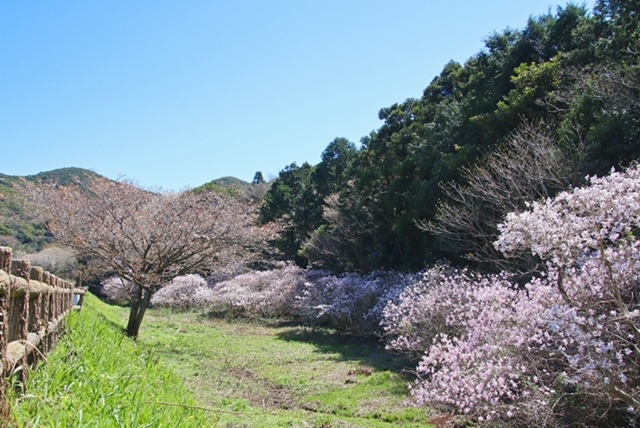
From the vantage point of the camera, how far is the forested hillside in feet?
36.1

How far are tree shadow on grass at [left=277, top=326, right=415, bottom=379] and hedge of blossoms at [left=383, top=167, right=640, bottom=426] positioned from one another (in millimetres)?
3052

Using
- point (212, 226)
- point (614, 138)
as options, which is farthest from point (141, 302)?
point (614, 138)

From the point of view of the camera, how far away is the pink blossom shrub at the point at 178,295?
2611 centimetres

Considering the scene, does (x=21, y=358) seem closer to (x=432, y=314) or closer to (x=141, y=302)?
(x=432, y=314)

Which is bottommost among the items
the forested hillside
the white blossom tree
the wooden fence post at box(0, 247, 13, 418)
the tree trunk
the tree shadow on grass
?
the tree shadow on grass

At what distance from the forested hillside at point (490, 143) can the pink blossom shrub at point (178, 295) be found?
6.81 meters

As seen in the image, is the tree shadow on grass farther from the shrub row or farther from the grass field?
the shrub row

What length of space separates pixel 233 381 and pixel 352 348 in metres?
6.13

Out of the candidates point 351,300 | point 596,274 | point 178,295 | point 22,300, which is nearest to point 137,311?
point 351,300

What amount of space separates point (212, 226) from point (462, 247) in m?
7.20

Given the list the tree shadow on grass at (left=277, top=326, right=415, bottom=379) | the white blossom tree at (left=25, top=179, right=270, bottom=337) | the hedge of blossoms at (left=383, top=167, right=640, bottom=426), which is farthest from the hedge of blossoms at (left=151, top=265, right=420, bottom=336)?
the hedge of blossoms at (left=383, top=167, right=640, bottom=426)

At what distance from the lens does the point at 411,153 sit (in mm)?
18969

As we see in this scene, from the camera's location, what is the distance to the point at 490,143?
14.2 m

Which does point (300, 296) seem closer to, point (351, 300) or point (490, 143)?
point (351, 300)
